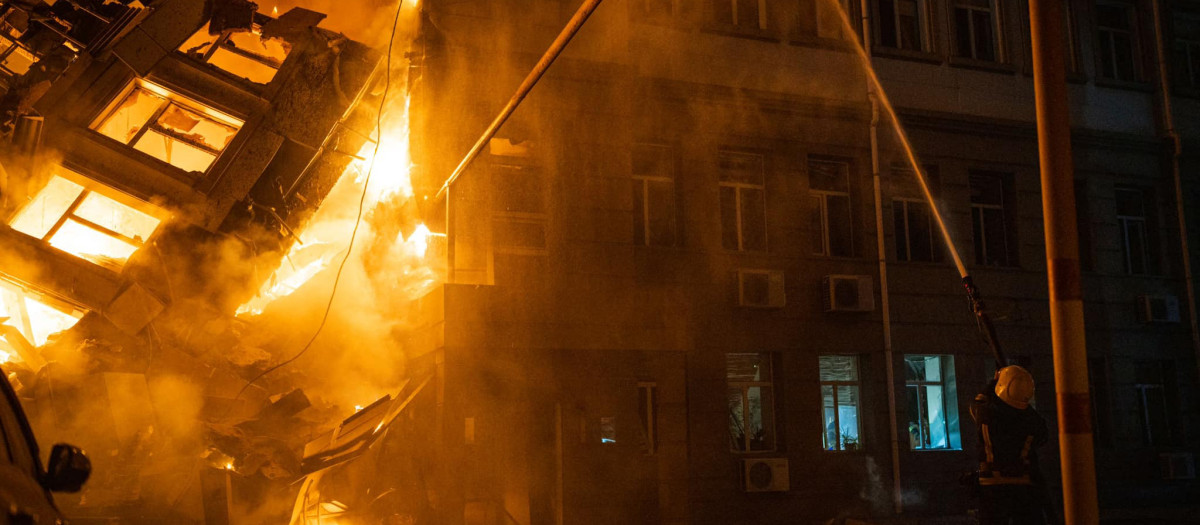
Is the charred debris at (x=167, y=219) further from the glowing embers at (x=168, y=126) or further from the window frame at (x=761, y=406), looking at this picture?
the window frame at (x=761, y=406)

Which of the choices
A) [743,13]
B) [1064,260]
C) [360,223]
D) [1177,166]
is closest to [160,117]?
[360,223]

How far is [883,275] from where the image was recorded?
44.9 ft

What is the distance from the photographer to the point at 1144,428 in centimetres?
1581

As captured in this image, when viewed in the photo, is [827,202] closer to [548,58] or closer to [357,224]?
[357,224]

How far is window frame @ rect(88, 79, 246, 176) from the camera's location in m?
10.6

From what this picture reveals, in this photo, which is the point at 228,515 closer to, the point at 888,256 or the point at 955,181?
the point at 888,256

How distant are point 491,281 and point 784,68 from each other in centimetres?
582

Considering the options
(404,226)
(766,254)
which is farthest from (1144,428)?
(404,226)

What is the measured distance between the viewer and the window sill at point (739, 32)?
13.3 m

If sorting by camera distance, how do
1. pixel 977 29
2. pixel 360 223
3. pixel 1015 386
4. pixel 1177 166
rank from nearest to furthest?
pixel 1015 386 < pixel 360 223 < pixel 977 29 < pixel 1177 166

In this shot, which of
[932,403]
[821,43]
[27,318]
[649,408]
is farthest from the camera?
[932,403]

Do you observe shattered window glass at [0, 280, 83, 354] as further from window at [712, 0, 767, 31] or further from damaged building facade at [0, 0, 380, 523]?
window at [712, 0, 767, 31]

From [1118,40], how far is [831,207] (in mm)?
7554

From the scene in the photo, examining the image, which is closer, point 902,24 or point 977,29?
point 902,24
